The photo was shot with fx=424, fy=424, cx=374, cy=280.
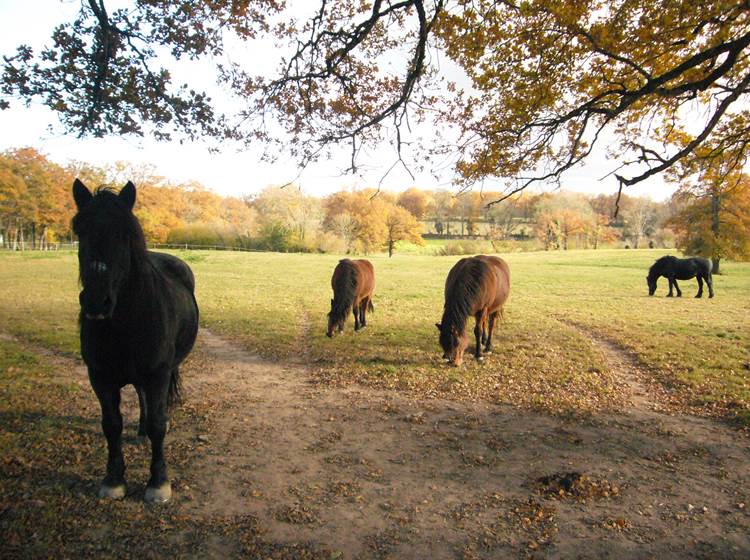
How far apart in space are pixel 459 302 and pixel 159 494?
17.3 ft

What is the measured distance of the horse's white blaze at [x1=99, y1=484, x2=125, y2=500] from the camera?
349cm

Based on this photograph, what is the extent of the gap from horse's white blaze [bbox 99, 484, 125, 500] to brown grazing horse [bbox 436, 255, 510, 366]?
5.05 m

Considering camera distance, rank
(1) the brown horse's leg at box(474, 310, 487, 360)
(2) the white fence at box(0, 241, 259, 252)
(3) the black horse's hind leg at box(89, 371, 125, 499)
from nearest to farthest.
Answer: (3) the black horse's hind leg at box(89, 371, 125, 499)
(1) the brown horse's leg at box(474, 310, 487, 360)
(2) the white fence at box(0, 241, 259, 252)

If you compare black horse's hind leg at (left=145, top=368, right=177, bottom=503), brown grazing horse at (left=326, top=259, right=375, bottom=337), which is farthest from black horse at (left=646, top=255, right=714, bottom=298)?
black horse's hind leg at (left=145, top=368, right=177, bottom=503)

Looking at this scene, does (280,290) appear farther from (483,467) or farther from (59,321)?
(483,467)

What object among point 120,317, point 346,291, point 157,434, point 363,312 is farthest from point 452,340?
point 120,317

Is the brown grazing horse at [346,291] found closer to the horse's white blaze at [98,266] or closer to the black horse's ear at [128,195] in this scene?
the black horse's ear at [128,195]

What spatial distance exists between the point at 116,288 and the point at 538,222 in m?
63.4

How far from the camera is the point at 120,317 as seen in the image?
127 inches

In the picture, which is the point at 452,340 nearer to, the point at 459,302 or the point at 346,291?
the point at 459,302

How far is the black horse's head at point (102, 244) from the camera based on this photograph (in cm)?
279

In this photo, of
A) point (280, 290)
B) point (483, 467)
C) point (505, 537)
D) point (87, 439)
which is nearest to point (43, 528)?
point (87, 439)

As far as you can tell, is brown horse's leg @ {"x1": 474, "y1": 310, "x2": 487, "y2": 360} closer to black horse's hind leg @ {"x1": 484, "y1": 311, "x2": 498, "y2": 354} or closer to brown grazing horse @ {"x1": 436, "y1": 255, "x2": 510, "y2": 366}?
brown grazing horse @ {"x1": 436, "y1": 255, "x2": 510, "y2": 366}

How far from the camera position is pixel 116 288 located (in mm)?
2941
